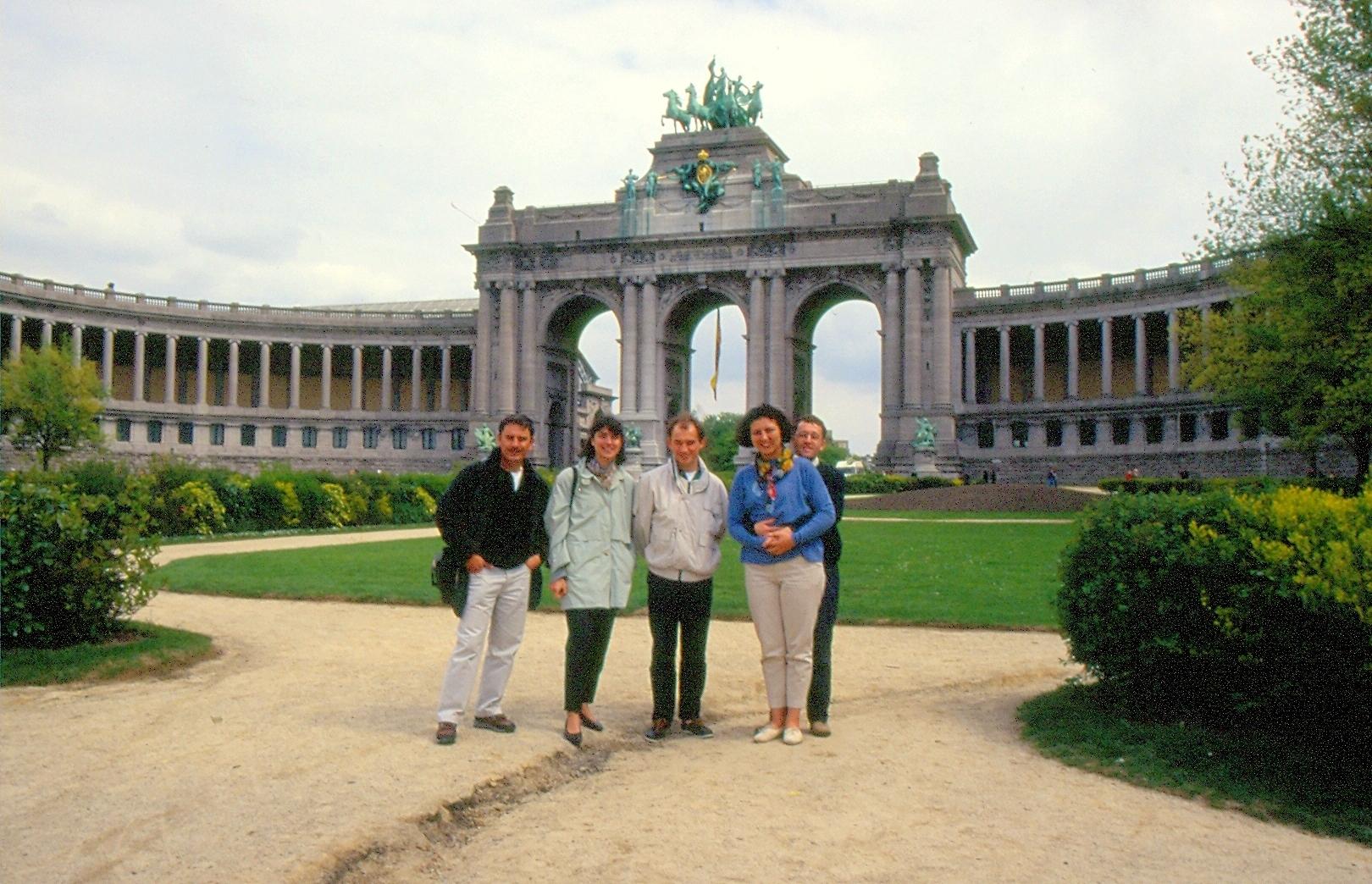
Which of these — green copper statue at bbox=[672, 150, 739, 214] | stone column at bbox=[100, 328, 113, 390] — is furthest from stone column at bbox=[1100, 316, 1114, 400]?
stone column at bbox=[100, 328, 113, 390]

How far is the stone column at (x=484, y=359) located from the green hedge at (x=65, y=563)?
60.0 m

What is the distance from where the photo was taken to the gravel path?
17.8 ft

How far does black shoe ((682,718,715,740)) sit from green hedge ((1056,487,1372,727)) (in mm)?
2886

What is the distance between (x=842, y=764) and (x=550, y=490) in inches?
119

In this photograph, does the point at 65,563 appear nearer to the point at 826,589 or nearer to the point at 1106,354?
the point at 826,589

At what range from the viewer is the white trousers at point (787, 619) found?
8102 mm

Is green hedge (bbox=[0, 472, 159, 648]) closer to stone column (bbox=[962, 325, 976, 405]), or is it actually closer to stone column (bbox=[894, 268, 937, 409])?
stone column (bbox=[894, 268, 937, 409])

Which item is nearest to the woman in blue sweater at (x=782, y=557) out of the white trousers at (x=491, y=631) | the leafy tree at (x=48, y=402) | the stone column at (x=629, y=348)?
the white trousers at (x=491, y=631)

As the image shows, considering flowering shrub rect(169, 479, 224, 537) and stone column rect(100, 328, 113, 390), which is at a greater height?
stone column rect(100, 328, 113, 390)

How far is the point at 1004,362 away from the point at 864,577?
5301 cm

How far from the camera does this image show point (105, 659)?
33.8 feet

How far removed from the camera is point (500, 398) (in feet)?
232

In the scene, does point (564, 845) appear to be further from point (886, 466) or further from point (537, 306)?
point (537, 306)

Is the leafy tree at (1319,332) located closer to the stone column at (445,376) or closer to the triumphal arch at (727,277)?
the triumphal arch at (727,277)
